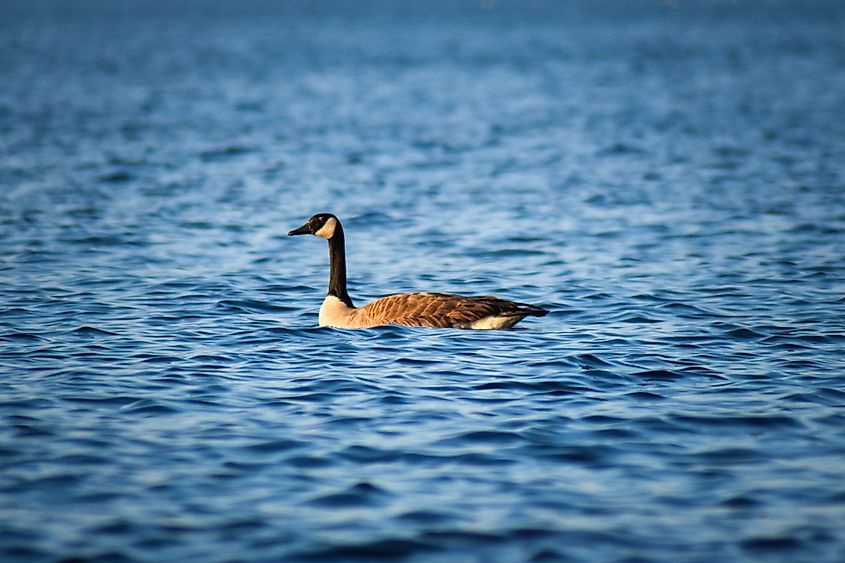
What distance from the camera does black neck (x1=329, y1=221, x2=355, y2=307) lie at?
52.9 feet

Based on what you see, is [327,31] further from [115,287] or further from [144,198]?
[115,287]

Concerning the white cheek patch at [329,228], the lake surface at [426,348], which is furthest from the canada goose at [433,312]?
the white cheek patch at [329,228]

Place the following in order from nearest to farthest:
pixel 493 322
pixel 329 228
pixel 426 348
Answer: pixel 426 348
pixel 493 322
pixel 329 228

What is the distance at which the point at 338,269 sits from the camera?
642 inches

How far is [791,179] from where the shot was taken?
29.5 m

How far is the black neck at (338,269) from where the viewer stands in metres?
16.1

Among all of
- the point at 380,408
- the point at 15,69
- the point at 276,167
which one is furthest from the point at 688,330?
the point at 15,69

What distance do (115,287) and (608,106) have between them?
35426mm

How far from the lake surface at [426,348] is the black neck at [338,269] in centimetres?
80

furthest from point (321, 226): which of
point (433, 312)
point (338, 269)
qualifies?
point (433, 312)

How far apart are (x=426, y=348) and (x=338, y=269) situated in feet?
8.02

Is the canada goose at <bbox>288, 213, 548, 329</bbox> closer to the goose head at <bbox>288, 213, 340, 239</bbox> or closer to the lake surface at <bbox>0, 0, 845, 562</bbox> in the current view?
the lake surface at <bbox>0, 0, 845, 562</bbox>

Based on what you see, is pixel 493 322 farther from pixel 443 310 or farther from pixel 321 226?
pixel 321 226

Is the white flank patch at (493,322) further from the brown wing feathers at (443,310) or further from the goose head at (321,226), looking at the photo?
the goose head at (321,226)
